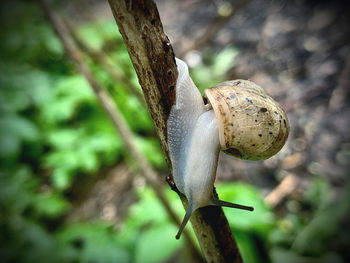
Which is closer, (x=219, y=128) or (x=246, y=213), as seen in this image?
(x=219, y=128)

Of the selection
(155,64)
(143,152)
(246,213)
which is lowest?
(246,213)

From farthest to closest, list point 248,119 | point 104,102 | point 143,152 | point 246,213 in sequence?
point 143,152
point 246,213
point 104,102
point 248,119

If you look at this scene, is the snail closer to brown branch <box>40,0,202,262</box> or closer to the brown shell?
the brown shell

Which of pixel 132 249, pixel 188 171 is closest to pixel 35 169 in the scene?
pixel 132 249

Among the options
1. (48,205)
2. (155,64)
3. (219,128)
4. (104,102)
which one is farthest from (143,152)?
(155,64)

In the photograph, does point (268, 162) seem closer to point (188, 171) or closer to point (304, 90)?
point (304, 90)

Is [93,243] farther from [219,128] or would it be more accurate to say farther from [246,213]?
[219,128]

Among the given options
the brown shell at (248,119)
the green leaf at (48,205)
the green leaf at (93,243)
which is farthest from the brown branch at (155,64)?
the green leaf at (48,205)
